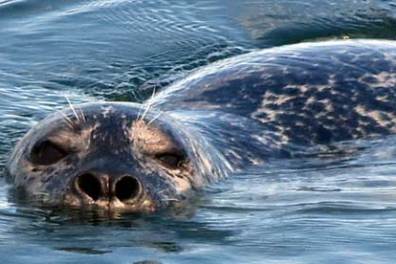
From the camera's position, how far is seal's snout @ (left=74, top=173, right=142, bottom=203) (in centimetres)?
794

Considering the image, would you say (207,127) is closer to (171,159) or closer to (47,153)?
(171,159)

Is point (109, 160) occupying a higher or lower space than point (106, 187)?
higher

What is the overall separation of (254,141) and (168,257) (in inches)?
107

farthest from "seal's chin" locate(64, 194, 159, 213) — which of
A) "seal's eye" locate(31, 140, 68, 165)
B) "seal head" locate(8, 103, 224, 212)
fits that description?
"seal's eye" locate(31, 140, 68, 165)

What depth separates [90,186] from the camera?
803 cm

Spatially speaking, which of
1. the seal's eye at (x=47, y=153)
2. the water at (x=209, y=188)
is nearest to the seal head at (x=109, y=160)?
the seal's eye at (x=47, y=153)

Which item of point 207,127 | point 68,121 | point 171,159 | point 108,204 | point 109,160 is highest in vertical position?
point 207,127

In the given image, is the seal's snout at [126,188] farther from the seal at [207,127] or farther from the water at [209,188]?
the water at [209,188]

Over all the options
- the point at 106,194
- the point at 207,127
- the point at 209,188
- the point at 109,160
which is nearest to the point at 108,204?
the point at 106,194

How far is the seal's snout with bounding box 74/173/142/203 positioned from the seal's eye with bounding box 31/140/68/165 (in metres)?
0.30

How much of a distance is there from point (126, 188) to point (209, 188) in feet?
2.75

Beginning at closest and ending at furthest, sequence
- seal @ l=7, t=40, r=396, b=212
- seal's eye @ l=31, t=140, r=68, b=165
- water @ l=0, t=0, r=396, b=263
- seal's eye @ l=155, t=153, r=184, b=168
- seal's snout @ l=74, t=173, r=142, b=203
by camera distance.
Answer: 1. water @ l=0, t=0, r=396, b=263
2. seal's snout @ l=74, t=173, r=142, b=203
3. seal @ l=7, t=40, r=396, b=212
4. seal's eye @ l=31, t=140, r=68, b=165
5. seal's eye @ l=155, t=153, r=184, b=168

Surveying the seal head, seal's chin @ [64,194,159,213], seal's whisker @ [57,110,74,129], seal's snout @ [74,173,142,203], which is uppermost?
seal's whisker @ [57,110,74,129]

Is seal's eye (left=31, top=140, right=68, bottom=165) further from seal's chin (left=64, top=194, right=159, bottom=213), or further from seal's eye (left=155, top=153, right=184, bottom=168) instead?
seal's eye (left=155, top=153, right=184, bottom=168)
